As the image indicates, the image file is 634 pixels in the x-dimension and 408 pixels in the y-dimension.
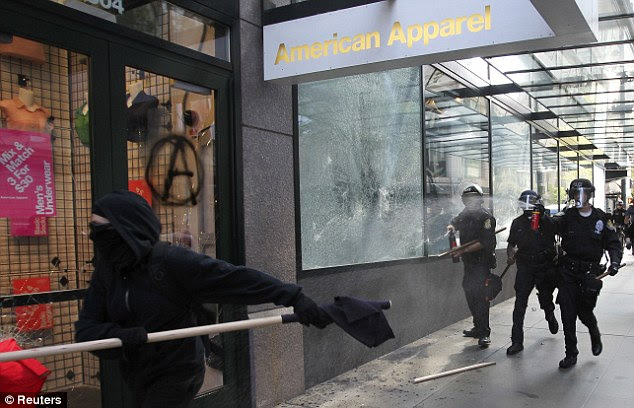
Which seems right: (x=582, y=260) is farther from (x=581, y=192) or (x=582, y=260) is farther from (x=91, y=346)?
(x=91, y=346)

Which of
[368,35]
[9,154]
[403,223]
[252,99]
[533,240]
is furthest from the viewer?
[403,223]

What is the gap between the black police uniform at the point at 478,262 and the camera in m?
7.31

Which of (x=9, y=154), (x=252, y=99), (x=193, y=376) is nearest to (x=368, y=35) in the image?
(x=252, y=99)

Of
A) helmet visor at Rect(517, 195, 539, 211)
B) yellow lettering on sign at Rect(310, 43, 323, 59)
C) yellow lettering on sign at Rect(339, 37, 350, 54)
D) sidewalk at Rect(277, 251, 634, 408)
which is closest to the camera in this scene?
yellow lettering on sign at Rect(339, 37, 350, 54)

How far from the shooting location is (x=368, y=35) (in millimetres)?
4281

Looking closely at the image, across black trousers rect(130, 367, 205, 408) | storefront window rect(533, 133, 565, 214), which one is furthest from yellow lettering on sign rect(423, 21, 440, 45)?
→ storefront window rect(533, 133, 565, 214)

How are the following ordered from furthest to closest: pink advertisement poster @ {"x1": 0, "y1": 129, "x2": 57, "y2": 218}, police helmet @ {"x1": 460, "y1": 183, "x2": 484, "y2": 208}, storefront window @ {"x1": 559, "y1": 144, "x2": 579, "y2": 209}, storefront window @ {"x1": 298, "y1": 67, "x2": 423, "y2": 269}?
storefront window @ {"x1": 559, "y1": 144, "x2": 579, "y2": 209} → police helmet @ {"x1": 460, "y1": 183, "x2": 484, "y2": 208} → storefront window @ {"x1": 298, "y1": 67, "x2": 423, "y2": 269} → pink advertisement poster @ {"x1": 0, "y1": 129, "x2": 57, "y2": 218}

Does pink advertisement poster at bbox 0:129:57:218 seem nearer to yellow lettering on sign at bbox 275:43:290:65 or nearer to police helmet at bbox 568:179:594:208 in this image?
yellow lettering on sign at bbox 275:43:290:65

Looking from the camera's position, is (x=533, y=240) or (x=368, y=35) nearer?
(x=368, y=35)

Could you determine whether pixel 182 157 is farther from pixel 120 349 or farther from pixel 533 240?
Answer: pixel 533 240

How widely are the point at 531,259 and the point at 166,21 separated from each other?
4.65 meters

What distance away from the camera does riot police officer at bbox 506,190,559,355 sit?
21.6ft

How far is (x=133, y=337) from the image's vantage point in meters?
2.28

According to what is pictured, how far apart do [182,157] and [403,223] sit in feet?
12.1
